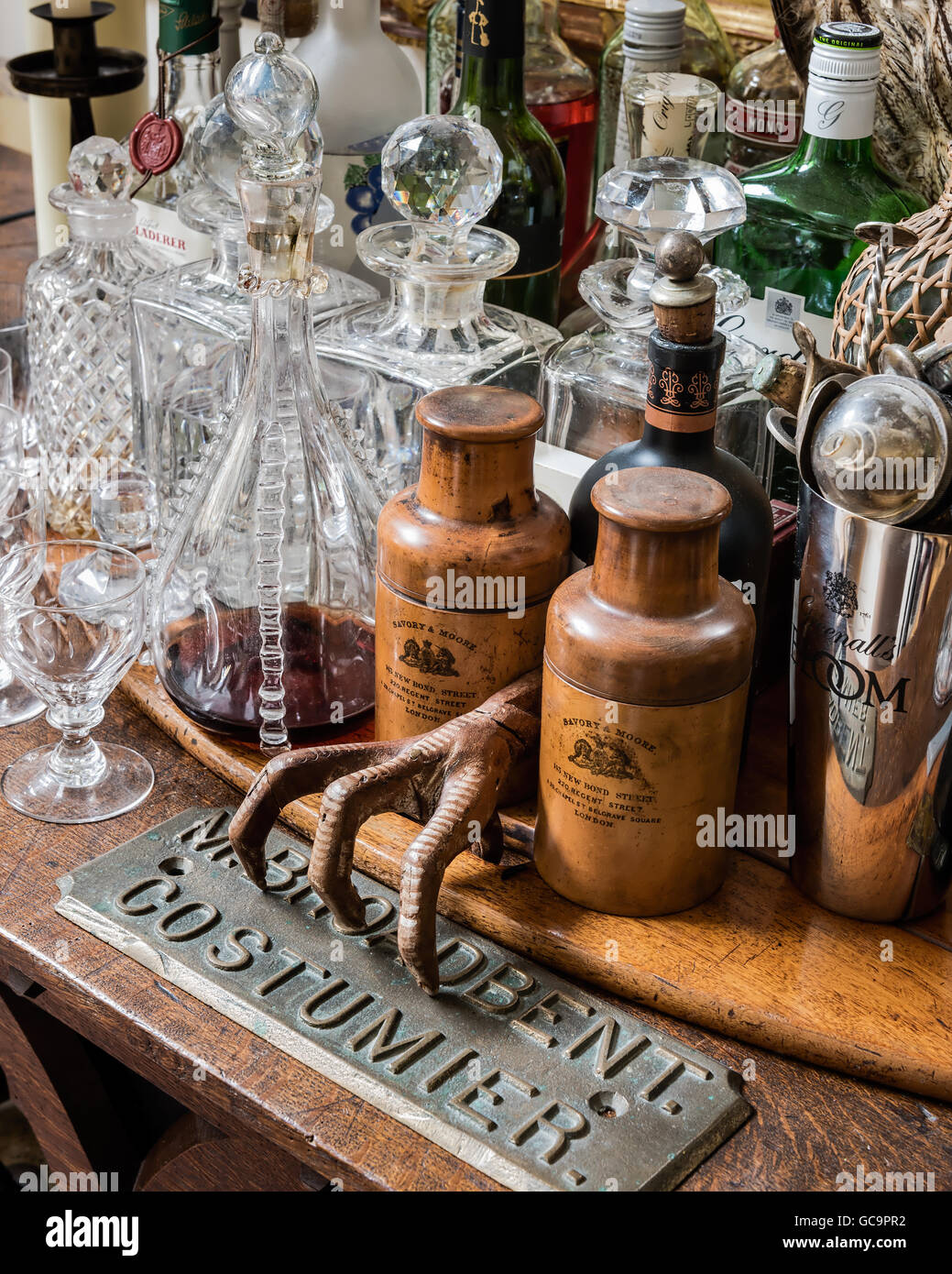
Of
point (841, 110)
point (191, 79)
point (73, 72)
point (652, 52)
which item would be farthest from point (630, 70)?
point (73, 72)

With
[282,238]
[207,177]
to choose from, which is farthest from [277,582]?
[207,177]

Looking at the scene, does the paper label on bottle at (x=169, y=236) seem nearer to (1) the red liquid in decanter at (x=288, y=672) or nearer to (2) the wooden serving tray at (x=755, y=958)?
(1) the red liquid in decanter at (x=288, y=672)

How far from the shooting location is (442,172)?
0.72 metres

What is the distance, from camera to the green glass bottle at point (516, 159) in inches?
32.8

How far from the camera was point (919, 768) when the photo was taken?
597 mm

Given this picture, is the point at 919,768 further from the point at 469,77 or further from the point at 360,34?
the point at 360,34

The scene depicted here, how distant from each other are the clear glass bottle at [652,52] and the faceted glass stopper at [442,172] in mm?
191

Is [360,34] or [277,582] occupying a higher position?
[360,34]

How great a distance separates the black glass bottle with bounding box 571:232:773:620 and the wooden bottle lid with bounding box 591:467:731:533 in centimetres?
4

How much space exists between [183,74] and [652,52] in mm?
331

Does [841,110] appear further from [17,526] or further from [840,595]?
[17,526]

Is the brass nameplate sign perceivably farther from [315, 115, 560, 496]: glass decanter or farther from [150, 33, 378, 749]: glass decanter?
[315, 115, 560, 496]: glass decanter
